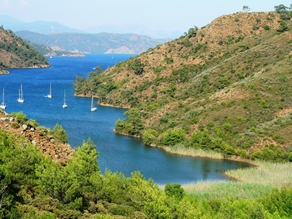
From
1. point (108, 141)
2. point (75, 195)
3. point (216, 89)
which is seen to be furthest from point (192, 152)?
point (75, 195)

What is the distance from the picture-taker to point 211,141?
6122 centimetres

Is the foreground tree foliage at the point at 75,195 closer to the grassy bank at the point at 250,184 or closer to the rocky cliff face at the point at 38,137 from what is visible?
the rocky cliff face at the point at 38,137

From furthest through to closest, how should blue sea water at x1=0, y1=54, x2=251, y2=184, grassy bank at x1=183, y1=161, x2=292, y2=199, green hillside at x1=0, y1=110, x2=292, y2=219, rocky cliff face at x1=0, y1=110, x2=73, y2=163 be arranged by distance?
blue sea water at x1=0, y1=54, x2=251, y2=184, grassy bank at x1=183, y1=161, x2=292, y2=199, rocky cliff face at x1=0, y1=110, x2=73, y2=163, green hillside at x1=0, y1=110, x2=292, y2=219

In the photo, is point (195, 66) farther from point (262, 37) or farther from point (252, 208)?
point (252, 208)

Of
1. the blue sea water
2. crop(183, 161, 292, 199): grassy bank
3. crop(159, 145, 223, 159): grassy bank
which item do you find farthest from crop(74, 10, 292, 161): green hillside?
crop(183, 161, 292, 199): grassy bank

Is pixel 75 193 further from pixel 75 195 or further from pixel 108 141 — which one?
pixel 108 141

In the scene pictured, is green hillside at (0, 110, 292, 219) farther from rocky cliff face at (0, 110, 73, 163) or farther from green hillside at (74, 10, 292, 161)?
green hillside at (74, 10, 292, 161)

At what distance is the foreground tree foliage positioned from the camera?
22359 mm

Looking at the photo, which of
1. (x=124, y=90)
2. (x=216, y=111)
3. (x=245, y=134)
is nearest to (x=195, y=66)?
(x=124, y=90)

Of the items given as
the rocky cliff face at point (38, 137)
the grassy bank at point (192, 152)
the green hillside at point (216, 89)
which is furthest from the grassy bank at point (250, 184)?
the rocky cliff face at point (38, 137)

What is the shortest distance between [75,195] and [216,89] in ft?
200

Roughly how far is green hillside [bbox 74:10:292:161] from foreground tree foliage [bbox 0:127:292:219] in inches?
1222

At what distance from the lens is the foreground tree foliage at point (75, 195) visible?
22359mm

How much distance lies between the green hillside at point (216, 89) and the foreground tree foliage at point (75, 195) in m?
31.0
